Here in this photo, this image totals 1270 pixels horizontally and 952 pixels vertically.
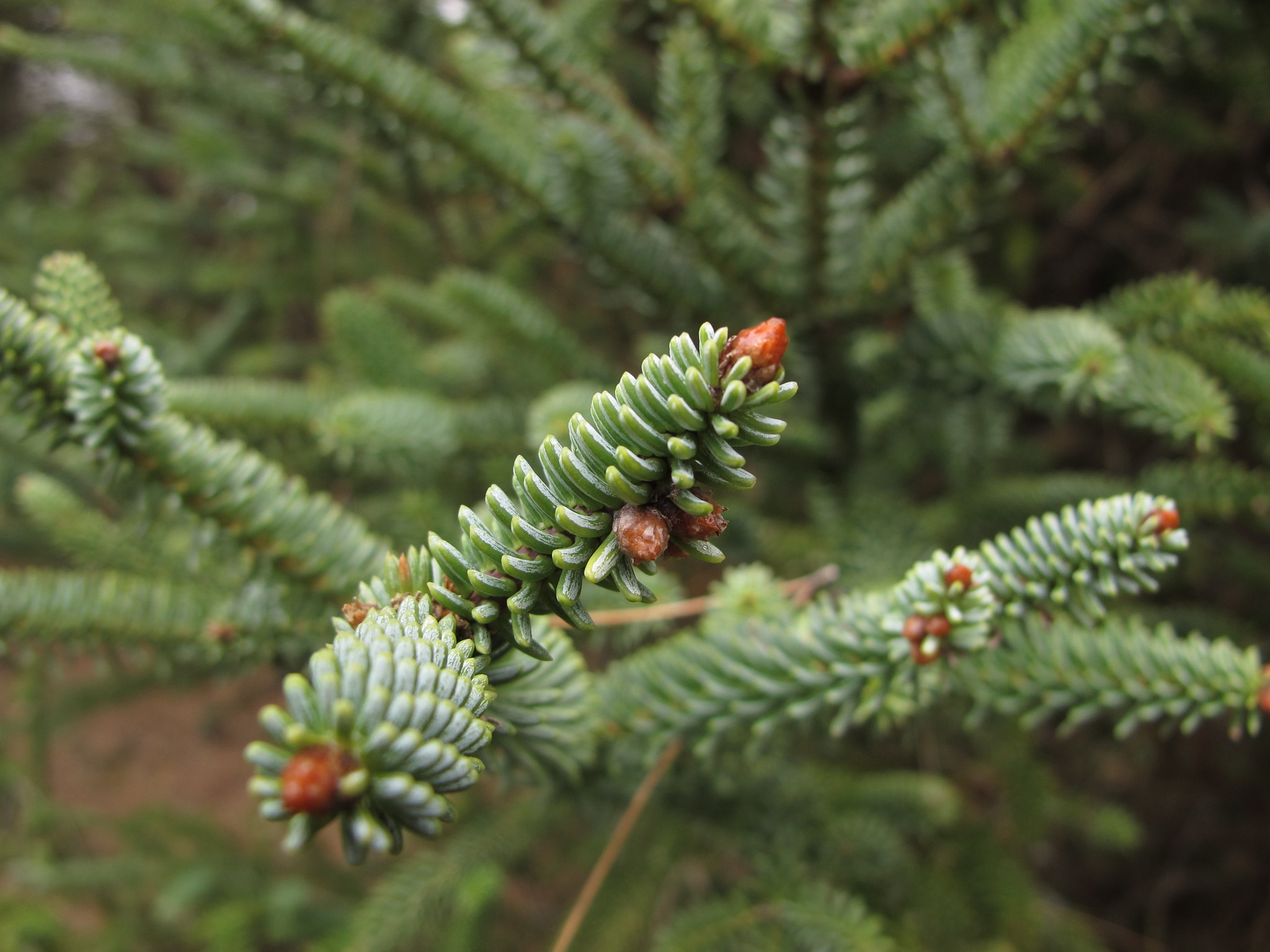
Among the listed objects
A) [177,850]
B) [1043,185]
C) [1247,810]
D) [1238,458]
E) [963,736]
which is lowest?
[177,850]

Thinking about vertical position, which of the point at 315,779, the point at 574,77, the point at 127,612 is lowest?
the point at 127,612

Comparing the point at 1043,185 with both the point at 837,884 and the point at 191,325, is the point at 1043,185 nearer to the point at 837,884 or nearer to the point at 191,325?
the point at 837,884

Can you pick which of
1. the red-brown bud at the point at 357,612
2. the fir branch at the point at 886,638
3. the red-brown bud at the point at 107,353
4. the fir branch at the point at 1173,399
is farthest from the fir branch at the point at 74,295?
the fir branch at the point at 1173,399

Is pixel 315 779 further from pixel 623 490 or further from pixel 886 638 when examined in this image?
pixel 886 638

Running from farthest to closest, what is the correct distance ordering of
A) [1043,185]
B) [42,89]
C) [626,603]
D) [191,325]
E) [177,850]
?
[42,89] < [191,325] < [177,850] < [1043,185] < [626,603]

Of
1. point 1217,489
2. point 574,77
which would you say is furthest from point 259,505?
point 1217,489

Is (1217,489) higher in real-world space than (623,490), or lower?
higher

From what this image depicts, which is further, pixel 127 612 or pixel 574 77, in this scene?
pixel 574 77

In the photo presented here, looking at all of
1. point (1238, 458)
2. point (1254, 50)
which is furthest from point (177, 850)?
point (1254, 50)

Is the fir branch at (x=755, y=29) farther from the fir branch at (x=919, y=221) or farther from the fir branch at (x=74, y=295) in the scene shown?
the fir branch at (x=74, y=295)
